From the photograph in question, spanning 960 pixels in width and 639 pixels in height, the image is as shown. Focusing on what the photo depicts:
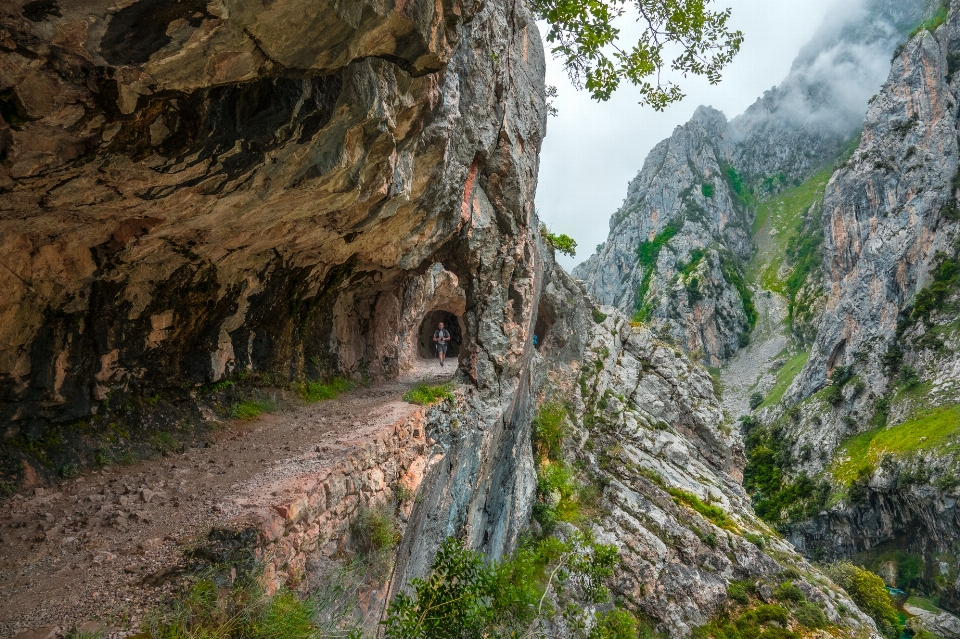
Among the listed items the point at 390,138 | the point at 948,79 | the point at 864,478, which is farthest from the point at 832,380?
the point at 390,138

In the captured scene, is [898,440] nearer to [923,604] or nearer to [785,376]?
[923,604]

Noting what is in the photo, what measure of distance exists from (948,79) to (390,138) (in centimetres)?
8401

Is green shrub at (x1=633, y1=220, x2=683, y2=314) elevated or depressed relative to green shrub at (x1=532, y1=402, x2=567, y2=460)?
elevated

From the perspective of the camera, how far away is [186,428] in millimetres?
7129

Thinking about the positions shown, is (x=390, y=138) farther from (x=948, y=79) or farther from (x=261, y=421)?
(x=948, y=79)

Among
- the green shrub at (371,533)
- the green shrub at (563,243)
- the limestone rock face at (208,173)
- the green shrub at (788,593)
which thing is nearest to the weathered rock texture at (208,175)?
the limestone rock face at (208,173)

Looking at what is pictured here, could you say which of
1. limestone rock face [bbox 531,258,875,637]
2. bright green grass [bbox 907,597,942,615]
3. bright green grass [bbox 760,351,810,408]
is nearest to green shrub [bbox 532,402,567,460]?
limestone rock face [bbox 531,258,875,637]

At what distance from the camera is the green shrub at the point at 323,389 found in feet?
35.3

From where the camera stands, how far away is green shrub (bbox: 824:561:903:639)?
28578mm

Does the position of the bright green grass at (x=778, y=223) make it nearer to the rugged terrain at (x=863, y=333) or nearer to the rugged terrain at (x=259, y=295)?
the rugged terrain at (x=863, y=333)

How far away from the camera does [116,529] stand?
427 cm

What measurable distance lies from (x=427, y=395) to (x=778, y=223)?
122 metres

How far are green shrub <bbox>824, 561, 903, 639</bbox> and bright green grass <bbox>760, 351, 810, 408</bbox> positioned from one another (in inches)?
1665

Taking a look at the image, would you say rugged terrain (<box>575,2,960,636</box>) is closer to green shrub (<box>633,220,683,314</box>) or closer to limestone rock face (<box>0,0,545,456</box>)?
green shrub (<box>633,220,683,314</box>)
